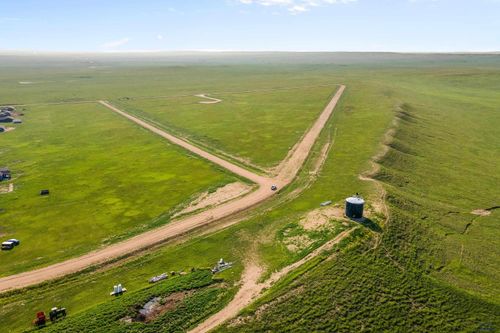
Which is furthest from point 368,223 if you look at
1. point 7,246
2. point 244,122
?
point 244,122

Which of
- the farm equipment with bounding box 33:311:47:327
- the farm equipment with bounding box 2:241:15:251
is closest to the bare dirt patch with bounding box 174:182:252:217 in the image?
the farm equipment with bounding box 2:241:15:251

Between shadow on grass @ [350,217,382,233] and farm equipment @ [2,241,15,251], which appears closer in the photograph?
farm equipment @ [2,241,15,251]

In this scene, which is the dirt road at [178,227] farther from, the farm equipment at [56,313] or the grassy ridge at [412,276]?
the grassy ridge at [412,276]

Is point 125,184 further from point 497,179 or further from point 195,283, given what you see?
point 497,179

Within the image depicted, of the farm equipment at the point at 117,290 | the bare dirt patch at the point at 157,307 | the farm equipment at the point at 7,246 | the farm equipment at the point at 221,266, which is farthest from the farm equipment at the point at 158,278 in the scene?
the farm equipment at the point at 7,246

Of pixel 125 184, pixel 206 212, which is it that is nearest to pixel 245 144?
pixel 125 184

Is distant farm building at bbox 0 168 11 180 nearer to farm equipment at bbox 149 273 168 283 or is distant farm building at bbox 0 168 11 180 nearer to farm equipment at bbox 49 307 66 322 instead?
farm equipment at bbox 49 307 66 322
